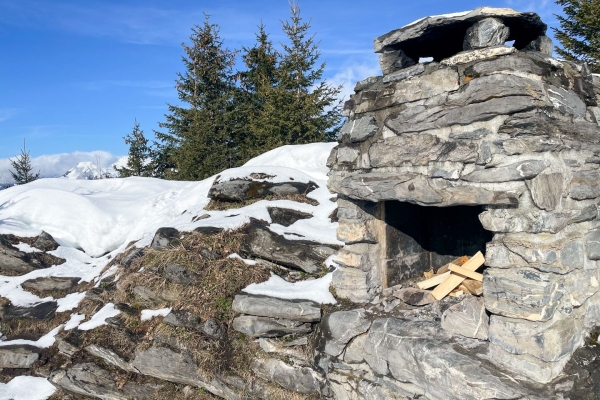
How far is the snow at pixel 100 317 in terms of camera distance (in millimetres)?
6473

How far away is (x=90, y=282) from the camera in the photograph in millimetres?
8344

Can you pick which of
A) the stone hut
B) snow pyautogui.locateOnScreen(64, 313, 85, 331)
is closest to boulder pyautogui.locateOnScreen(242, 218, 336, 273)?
the stone hut

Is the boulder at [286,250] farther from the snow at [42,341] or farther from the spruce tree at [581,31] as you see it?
the spruce tree at [581,31]

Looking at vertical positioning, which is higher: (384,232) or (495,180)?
(495,180)

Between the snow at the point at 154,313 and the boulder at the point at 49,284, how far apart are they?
305 cm

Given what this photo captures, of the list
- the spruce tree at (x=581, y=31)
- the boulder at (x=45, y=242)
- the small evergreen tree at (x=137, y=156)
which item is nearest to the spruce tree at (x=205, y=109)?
the small evergreen tree at (x=137, y=156)

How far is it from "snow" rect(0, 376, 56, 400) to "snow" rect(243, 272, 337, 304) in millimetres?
3170

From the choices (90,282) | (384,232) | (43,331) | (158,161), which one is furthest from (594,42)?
(158,161)

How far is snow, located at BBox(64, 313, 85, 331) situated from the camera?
686 centimetres

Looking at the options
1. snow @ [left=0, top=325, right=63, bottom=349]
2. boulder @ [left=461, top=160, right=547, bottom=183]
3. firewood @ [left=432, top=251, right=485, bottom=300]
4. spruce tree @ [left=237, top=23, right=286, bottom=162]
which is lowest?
snow @ [left=0, top=325, right=63, bottom=349]

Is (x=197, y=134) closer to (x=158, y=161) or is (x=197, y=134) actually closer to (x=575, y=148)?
(x=158, y=161)

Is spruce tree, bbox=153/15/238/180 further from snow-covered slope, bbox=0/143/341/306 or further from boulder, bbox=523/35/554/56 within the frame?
boulder, bbox=523/35/554/56

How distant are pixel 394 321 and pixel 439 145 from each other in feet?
6.16

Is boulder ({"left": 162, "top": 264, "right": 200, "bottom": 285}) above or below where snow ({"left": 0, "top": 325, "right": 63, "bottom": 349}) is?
above
